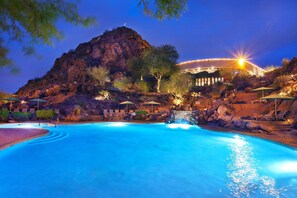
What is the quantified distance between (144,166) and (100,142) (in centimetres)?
478

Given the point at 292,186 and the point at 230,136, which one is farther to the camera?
the point at 230,136

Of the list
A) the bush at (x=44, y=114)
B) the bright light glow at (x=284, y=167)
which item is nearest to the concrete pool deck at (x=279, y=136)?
the bright light glow at (x=284, y=167)

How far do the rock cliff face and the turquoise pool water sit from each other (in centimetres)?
3605

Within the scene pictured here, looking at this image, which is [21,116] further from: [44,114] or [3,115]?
[44,114]

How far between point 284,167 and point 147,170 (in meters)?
4.24

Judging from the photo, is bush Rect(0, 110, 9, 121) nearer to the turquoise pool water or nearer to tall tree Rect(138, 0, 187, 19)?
the turquoise pool water

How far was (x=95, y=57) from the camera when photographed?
2196 inches

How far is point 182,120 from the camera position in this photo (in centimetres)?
1981

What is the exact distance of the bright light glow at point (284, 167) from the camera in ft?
20.0

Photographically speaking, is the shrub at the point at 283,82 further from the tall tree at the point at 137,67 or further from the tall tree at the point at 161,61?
the tall tree at the point at 137,67

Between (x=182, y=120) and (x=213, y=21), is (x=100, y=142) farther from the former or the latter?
(x=213, y=21)

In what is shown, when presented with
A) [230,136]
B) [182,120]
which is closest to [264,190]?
[230,136]

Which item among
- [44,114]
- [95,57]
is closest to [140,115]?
[44,114]

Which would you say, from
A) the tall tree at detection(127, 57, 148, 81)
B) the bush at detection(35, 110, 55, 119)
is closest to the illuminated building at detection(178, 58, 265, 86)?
the tall tree at detection(127, 57, 148, 81)
